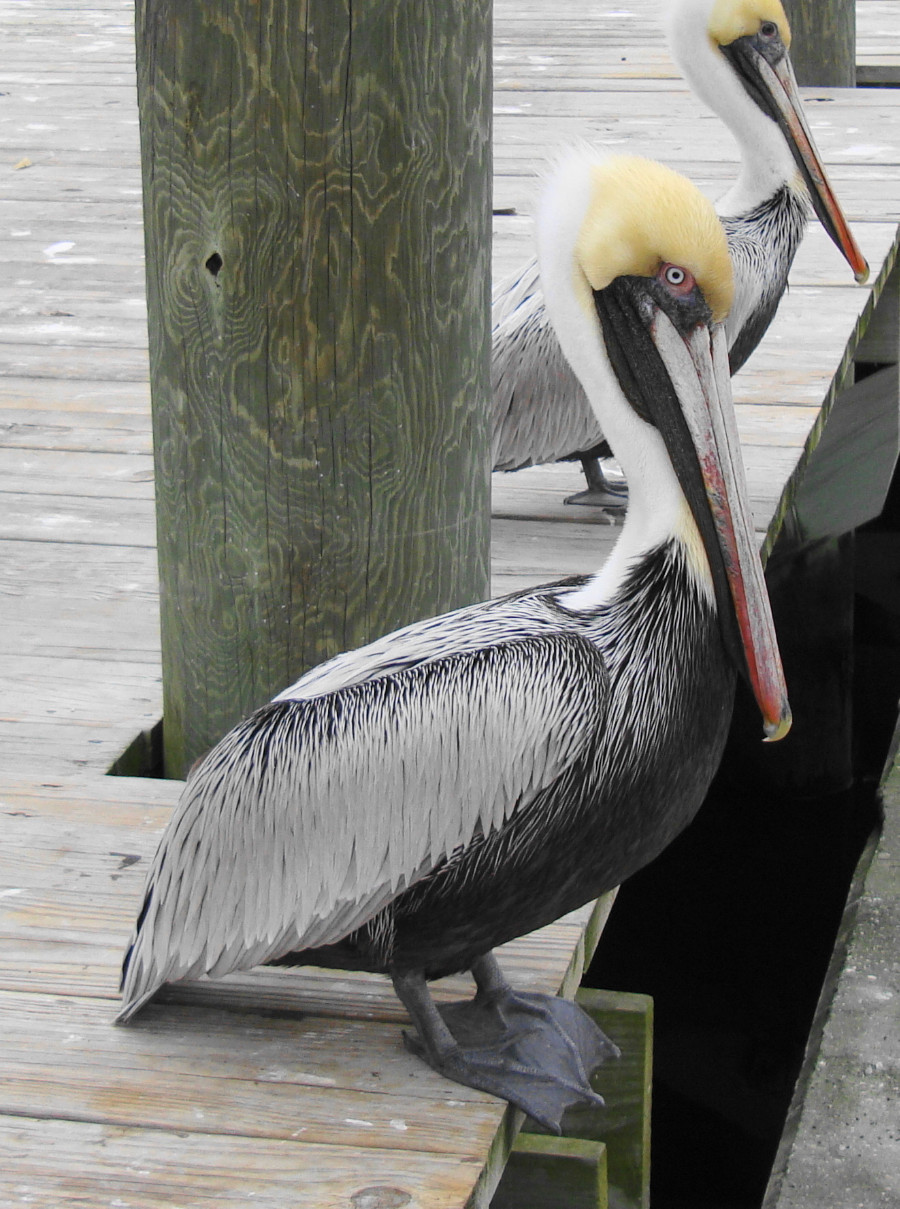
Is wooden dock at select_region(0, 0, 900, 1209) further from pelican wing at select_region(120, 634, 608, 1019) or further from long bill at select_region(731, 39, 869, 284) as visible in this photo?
long bill at select_region(731, 39, 869, 284)

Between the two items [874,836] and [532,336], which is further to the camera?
[874,836]

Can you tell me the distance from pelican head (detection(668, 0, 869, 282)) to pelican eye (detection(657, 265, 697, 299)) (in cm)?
198

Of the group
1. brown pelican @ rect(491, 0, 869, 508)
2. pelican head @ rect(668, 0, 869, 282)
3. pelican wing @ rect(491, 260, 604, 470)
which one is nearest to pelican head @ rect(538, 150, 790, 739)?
brown pelican @ rect(491, 0, 869, 508)

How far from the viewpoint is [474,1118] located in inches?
75.0

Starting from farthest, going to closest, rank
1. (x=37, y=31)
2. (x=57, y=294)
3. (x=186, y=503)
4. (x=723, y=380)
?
(x=37, y=31)
(x=57, y=294)
(x=186, y=503)
(x=723, y=380)

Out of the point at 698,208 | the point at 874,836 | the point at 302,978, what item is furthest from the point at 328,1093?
the point at 874,836

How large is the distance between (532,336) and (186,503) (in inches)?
51.9

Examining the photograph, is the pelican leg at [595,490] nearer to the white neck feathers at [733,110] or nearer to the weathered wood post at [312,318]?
the white neck feathers at [733,110]

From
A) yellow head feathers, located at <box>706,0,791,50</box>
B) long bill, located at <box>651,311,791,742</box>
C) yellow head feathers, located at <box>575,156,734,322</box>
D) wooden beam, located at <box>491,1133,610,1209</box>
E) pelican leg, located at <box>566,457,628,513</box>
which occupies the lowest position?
wooden beam, located at <box>491,1133,610,1209</box>

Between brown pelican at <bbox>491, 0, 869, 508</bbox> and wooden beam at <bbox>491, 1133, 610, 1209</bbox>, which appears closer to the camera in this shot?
wooden beam at <bbox>491, 1133, 610, 1209</bbox>

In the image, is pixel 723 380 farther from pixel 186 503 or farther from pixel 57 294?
pixel 57 294

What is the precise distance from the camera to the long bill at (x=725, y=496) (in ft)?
6.56

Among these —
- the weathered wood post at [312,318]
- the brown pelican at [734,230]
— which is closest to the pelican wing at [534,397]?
the brown pelican at [734,230]

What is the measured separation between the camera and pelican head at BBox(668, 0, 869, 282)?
3.87m
